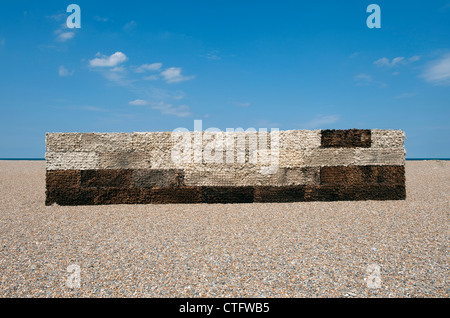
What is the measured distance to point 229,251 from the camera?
3.82 metres


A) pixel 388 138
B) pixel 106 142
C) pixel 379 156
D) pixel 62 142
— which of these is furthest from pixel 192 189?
pixel 388 138

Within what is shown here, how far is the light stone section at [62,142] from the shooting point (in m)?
7.12

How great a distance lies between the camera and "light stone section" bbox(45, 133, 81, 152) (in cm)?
712

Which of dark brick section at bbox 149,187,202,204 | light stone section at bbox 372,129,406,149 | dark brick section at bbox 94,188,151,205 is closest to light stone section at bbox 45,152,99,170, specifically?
dark brick section at bbox 94,188,151,205

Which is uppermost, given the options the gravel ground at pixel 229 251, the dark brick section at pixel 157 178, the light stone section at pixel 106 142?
the light stone section at pixel 106 142

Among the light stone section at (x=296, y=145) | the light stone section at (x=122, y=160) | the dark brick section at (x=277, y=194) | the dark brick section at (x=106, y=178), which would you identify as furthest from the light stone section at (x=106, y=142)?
the light stone section at (x=296, y=145)

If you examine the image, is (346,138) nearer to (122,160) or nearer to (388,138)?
(388,138)

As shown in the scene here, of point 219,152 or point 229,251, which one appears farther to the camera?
point 219,152

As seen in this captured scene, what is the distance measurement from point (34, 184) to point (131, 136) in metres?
6.14

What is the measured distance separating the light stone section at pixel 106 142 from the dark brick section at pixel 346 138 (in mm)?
4512

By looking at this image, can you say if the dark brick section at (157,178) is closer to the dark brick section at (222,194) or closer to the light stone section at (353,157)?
the dark brick section at (222,194)

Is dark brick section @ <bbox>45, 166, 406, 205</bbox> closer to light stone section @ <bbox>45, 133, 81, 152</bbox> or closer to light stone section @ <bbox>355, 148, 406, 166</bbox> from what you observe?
light stone section @ <bbox>355, 148, 406, 166</bbox>

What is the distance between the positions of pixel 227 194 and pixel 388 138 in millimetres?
3921

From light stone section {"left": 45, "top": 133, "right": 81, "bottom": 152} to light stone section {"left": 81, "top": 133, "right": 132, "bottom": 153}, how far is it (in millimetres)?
137
